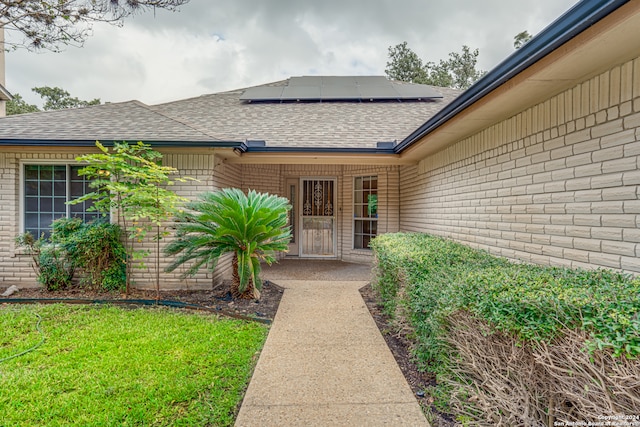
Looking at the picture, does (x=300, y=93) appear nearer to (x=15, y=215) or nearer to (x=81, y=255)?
(x=81, y=255)

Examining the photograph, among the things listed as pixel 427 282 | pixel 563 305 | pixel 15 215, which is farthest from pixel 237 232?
pixel 15 215

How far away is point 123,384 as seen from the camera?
107 inches

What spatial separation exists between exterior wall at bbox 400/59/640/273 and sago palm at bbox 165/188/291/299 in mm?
3135

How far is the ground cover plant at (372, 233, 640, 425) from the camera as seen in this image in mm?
1479

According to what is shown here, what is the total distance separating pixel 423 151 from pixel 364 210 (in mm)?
3148

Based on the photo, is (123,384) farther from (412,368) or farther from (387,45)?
(387,45)

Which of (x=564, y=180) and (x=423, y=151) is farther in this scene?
(x=423, y=151)

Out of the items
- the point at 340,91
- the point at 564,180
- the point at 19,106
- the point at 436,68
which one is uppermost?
the point at 436,68

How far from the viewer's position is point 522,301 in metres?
1.83

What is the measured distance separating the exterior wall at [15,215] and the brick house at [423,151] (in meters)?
0.03

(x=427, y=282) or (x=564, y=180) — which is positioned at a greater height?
(x=564, y=180)

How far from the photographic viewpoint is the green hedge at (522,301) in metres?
1.52

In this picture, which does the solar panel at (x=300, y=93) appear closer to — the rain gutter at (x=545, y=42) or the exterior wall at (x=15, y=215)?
the exterior wall at (x=15, y=215)

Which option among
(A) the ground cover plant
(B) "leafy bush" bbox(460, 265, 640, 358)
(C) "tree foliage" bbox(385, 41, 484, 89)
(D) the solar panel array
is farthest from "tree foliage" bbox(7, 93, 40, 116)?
(B) "leafy bush" bbox(460, 265, 640, 358)
